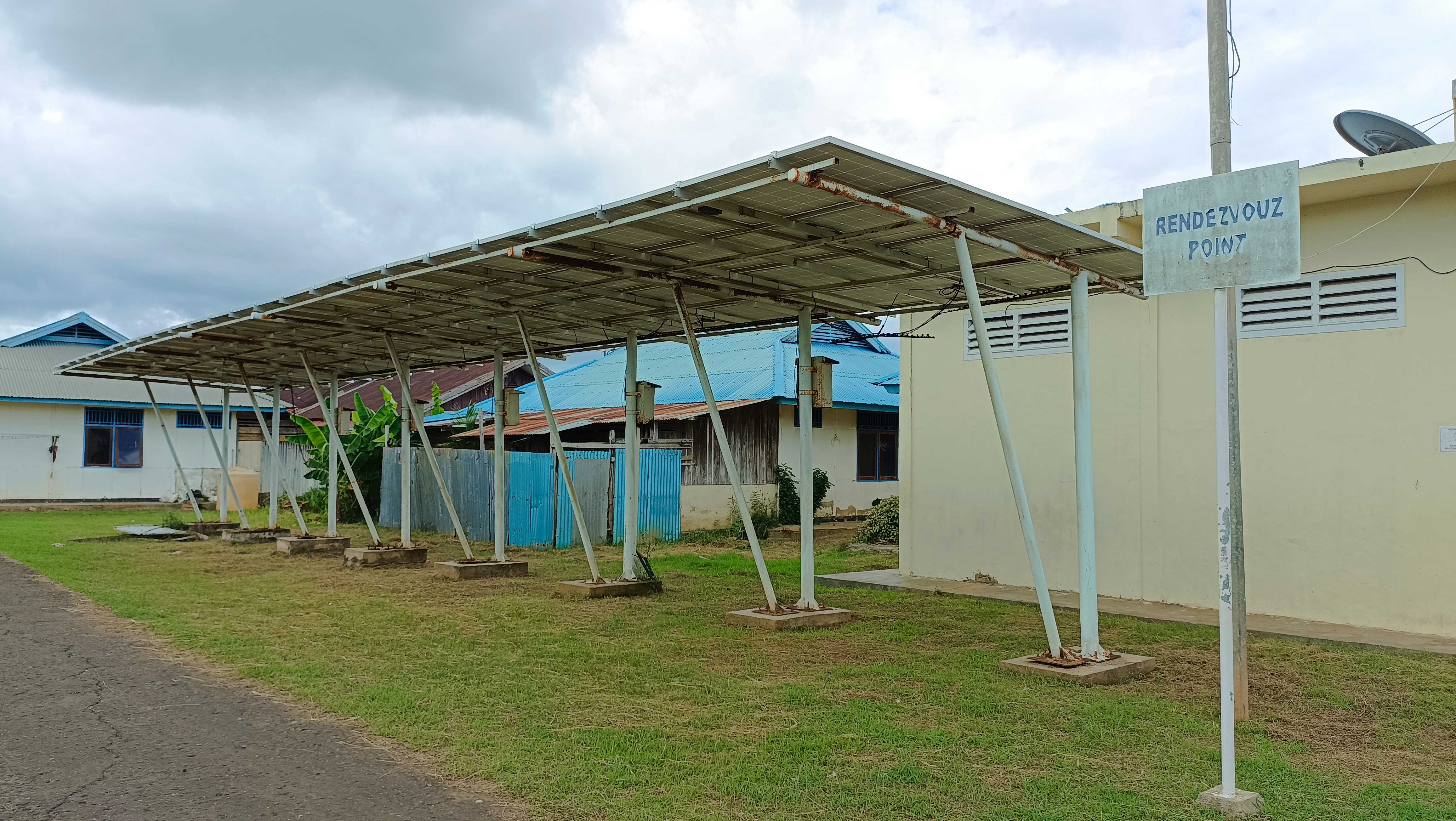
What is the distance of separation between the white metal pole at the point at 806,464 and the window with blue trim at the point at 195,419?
2563 cm

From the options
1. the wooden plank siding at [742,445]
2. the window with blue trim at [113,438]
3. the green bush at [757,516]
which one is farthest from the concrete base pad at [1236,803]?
the window with blue trim at [113,438]

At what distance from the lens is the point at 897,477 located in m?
25.5

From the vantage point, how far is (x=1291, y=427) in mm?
10242

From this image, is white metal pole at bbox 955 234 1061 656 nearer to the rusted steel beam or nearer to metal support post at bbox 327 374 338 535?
the rusted steel beam

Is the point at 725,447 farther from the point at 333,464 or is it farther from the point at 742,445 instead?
the point at 742,445

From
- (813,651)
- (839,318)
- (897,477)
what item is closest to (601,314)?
(839,318)

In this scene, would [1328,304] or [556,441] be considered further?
[556,441]

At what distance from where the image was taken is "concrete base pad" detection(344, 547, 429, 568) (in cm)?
1503

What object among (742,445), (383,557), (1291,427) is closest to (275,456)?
(383,557)

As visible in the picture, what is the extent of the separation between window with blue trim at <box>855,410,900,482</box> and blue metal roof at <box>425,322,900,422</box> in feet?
1.97

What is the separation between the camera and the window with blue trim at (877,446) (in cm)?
2442

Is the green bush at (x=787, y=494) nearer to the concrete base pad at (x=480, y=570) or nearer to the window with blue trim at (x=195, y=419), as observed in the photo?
the concrete base pad at (x=480, y=570)

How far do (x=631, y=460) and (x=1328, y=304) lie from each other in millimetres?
7301

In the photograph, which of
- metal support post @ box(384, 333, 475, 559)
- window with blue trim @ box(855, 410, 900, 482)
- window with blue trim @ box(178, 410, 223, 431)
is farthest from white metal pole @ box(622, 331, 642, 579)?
window with blue trim @ box(178, 410, 223, 431)
